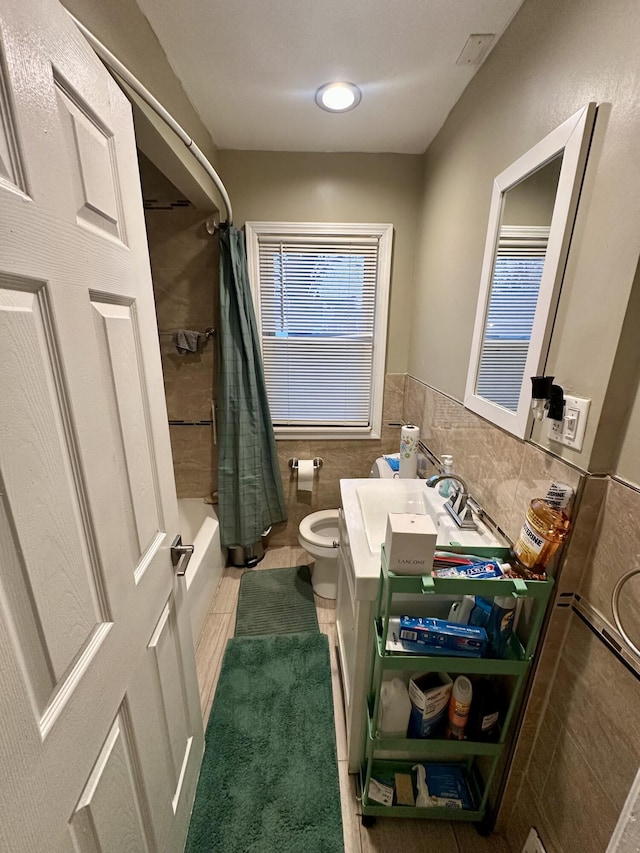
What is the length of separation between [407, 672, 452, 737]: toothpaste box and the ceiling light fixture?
2.21m

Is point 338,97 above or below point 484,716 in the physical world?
above

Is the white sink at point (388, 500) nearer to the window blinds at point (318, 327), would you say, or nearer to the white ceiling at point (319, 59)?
the window blinds at point (318, 327)

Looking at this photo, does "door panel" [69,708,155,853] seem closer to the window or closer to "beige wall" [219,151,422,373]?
the window

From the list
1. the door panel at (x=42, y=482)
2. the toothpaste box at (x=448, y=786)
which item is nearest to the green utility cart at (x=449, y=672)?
the toothpaste box at (x=448, y=786)

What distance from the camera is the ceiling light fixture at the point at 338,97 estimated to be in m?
1.42

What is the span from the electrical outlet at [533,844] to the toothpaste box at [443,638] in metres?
0.52

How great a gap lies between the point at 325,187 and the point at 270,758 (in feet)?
8.88

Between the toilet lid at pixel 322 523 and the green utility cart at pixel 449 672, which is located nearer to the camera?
the green utility cart at pixel 449 672

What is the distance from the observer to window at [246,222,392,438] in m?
2.04

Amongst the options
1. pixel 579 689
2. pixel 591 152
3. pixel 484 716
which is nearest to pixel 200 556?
pixel 484 716

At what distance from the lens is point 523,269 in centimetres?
103

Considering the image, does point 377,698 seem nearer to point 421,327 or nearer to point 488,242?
point 488,242

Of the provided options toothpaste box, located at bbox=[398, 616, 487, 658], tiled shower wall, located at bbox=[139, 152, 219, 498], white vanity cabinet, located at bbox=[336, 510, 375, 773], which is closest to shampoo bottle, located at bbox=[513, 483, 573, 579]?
toothpaste box, located at bbox=[398, 616, 487, 658]

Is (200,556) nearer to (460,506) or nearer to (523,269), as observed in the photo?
(460,506)
